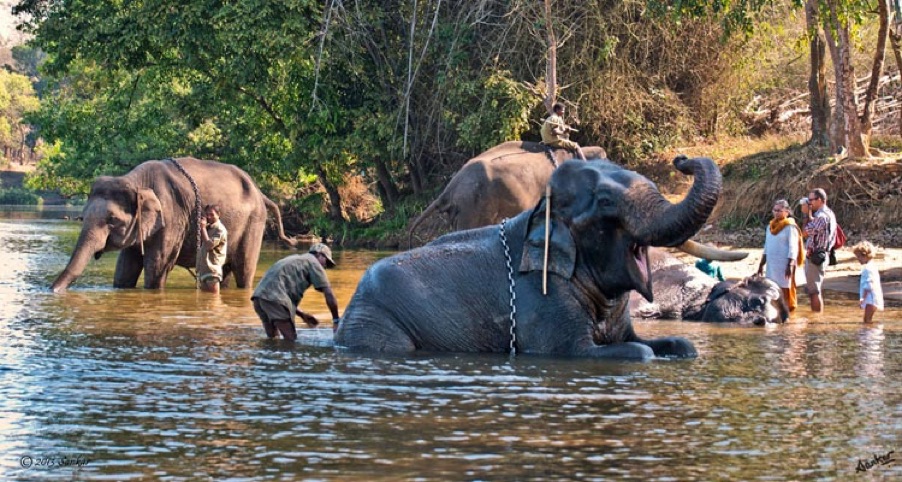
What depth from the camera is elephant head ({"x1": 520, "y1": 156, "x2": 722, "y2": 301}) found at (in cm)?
998

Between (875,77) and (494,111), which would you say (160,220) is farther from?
(875,77)

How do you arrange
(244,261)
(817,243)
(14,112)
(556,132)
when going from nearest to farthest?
(817,243) < (244,261) < (556,132) < (14,112)

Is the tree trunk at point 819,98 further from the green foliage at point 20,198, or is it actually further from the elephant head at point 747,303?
the green foliage at point 20,198

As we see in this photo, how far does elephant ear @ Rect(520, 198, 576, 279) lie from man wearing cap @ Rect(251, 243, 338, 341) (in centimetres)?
203

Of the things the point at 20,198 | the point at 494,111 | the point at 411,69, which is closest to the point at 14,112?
the point at 20,198

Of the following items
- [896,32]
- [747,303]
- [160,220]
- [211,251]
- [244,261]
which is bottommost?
[747,303]

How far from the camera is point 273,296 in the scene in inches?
478

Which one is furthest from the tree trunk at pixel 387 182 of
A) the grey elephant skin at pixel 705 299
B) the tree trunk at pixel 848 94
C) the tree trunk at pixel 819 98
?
the grey elephant skin at pixel 705 299

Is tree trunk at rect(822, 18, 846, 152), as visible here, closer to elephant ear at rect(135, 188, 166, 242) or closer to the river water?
the river water

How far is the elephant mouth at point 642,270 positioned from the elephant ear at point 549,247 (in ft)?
1.55

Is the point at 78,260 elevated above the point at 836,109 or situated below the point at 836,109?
below

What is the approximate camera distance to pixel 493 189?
68.2 feet

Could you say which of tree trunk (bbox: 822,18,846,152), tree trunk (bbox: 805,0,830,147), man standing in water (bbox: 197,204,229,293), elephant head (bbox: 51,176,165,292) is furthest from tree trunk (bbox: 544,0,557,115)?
elephant head (bbox: 51,176,165,292)

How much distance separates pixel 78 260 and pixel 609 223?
373 inches
